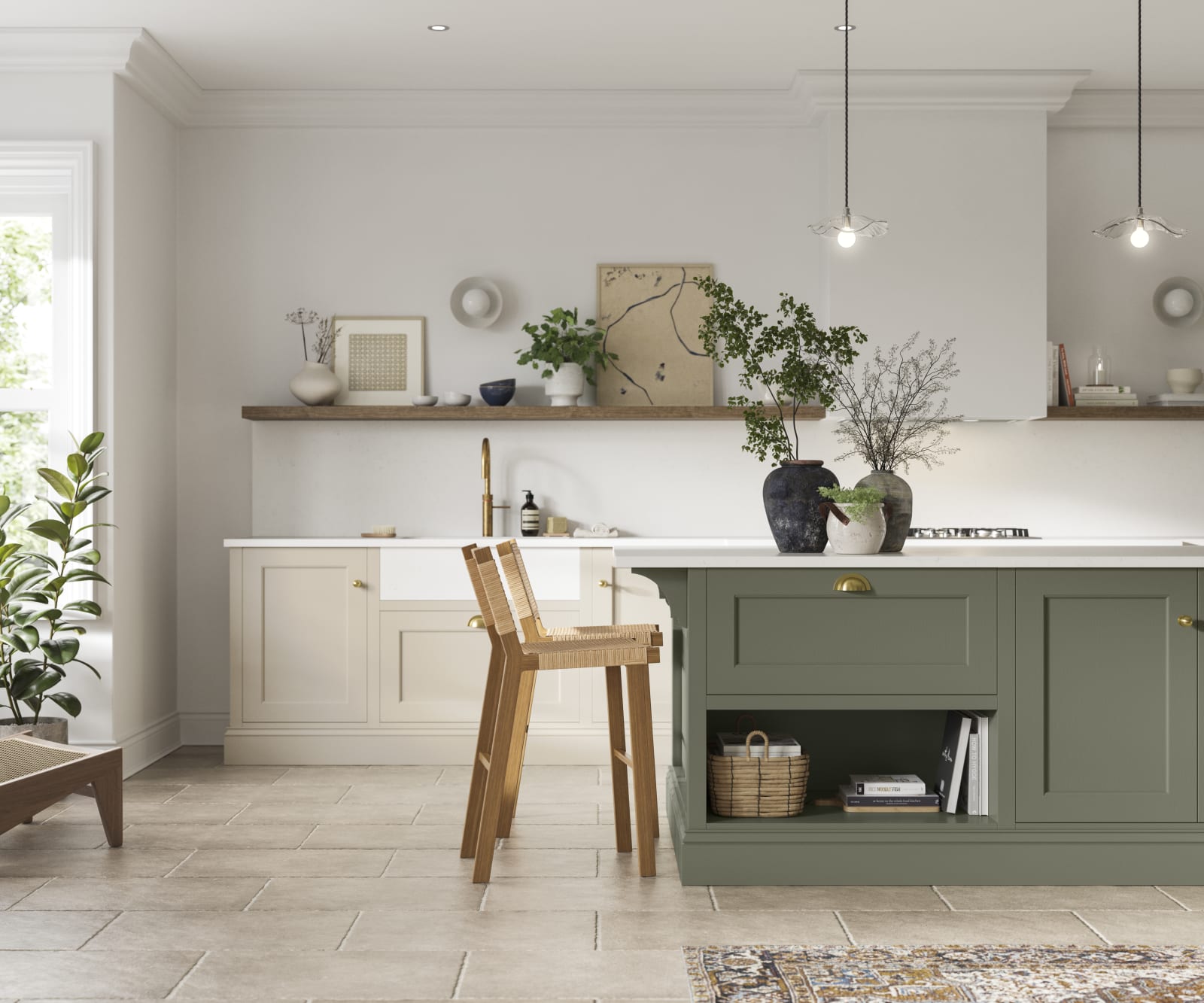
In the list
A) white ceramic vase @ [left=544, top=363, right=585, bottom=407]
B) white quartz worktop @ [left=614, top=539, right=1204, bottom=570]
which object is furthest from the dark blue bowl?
white quartz worktop @ [left=614, top=539, right=1204, bottom=570]

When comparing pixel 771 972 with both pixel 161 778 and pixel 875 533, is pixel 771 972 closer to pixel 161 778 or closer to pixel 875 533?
pixel 875 533

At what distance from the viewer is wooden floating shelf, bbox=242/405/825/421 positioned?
506 cm

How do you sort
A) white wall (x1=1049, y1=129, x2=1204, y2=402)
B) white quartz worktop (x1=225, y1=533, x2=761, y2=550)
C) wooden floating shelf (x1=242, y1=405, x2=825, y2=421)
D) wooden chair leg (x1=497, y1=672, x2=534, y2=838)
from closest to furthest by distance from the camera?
wooden chair leg (x1=497, y1=672, x2=534, y2=838)
white quartz worktop (x1=225, y1=533, x2=761, y2=550)
wooden floating shelf (x1=242, y1=405, x2=825, y2=421)
white wall (x1=1049, y1=129, x2=1204, y2=402)

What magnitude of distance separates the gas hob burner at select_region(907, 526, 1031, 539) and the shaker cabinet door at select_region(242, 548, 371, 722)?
7.92 feet

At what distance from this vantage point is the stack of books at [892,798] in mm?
3279

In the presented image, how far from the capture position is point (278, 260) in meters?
5.31

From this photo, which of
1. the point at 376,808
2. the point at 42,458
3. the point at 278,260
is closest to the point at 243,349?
the point at 278,260

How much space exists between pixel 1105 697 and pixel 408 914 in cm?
198

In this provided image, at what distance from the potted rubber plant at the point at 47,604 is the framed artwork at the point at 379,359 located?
1.25 m

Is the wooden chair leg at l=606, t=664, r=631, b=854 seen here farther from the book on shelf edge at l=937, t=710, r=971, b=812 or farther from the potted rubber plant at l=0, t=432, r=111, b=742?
the potted rubber plant at l=0, t=432, r=111, b=742

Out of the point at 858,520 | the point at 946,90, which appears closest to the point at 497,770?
the point at 858,520

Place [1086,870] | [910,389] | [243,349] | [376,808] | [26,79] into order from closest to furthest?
[1086,870]
[376,808]
[26,79]
[910,389]
[243,349]

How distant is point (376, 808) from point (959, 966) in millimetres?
2187

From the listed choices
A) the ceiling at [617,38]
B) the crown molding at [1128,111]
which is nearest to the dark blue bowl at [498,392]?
the ceiling at [617,38]
